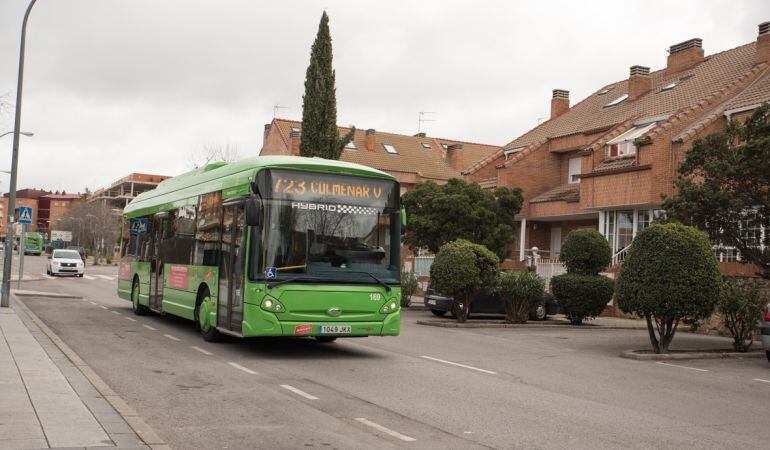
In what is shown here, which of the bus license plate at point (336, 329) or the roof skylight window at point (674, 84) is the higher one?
the roof skylight window at point (674, 84)

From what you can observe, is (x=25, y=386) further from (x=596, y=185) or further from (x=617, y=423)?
(x=596, y=185)

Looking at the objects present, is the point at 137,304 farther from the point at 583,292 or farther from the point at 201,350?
the point at 583,292

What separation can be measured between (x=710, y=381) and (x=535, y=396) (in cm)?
399

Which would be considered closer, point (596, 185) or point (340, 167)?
point (340, 167)

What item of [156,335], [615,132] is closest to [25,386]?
[156,335]

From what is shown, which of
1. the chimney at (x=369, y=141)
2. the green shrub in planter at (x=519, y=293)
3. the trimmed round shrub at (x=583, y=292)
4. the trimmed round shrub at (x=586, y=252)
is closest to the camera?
the green shrub in planter at (x=519, y=293)

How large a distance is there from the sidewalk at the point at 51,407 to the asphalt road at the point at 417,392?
456 mm

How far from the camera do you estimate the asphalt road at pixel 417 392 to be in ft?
23.4

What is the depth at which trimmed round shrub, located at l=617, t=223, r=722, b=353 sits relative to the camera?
47.2 ft

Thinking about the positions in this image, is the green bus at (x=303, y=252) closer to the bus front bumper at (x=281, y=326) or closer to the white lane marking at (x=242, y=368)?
the bus front bumper at (x=281, y=326)

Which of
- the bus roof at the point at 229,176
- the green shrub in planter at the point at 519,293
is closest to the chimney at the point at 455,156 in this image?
the green shrub in planter at the point at 519,293

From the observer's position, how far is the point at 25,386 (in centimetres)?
822

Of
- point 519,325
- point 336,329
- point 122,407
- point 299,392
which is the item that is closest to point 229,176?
point 336,329

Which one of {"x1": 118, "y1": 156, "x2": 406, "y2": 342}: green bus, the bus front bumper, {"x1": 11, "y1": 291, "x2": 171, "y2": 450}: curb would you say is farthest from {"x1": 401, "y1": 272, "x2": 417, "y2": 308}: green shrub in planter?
{"x1": 11, "y1": 291, "x2": 171, "y2": 450}: curb
